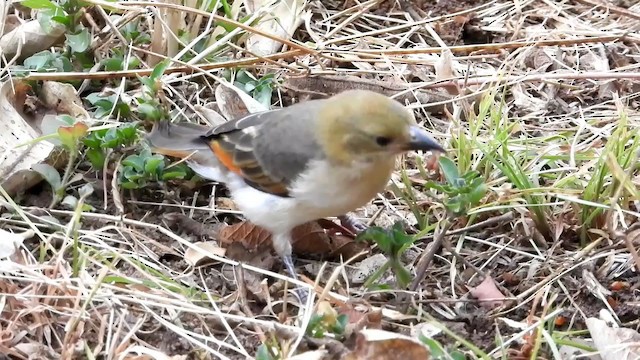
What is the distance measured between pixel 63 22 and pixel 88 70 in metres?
0.22

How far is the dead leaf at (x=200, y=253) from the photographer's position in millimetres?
2986

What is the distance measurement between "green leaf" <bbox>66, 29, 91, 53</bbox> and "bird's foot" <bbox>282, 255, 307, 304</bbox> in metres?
1.39

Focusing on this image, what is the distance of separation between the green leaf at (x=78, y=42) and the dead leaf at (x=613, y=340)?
7.53ft

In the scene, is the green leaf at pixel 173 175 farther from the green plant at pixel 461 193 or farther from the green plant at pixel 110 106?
the green plant at pixel 461 193

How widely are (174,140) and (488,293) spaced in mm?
1248

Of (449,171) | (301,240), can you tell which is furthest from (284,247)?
(449,171)

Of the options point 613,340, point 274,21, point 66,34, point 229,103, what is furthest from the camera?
point 274,21

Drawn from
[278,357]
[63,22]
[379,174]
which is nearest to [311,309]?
[278,357]

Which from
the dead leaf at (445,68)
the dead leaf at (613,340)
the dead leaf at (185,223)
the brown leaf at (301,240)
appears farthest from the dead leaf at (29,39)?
the dead leaf at (613,340)

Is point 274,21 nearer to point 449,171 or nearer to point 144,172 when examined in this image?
point 144,172

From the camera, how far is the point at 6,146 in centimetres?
332

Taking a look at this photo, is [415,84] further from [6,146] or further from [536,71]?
[6,146]

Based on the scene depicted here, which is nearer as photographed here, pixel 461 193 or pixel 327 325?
pixel 327 325

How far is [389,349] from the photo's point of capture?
2.36 m
